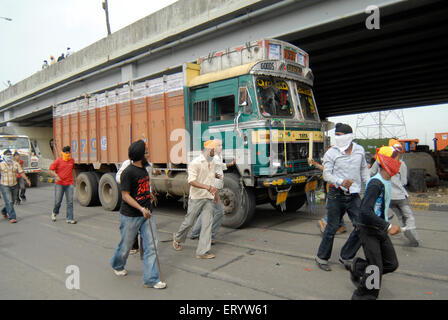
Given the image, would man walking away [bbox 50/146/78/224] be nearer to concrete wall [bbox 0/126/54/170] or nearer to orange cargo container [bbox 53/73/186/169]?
orange cargo container [bbox 53/73/186/169]

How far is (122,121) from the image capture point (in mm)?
9539

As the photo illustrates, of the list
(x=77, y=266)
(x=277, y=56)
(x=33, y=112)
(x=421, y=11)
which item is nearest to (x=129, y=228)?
(x=77, y=266)

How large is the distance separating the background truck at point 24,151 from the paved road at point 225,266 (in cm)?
1352

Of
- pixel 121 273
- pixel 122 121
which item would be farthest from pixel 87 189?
pixel 121 273

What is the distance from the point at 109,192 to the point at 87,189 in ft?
3.59

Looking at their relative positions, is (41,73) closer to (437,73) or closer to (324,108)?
(324,108)

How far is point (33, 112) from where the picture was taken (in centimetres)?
2598

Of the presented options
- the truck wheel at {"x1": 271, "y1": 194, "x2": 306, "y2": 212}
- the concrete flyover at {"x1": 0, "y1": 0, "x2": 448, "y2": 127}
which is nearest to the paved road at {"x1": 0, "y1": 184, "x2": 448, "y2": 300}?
the truck wheel at {"x1": 271, "y1": 194, "x2": 306, "y2": 212}

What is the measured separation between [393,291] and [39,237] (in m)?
6.53

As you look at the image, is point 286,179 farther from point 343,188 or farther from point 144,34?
point 144,34

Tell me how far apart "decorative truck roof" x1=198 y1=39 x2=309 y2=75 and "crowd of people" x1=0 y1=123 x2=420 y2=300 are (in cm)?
226

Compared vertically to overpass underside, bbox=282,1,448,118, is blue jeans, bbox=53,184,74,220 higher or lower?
lower

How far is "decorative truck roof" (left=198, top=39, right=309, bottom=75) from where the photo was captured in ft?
22.3
